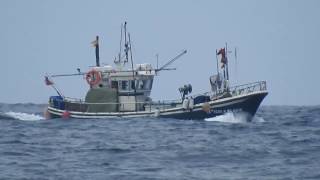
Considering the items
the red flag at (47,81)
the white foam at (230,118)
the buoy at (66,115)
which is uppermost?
the red flag at (47,81)

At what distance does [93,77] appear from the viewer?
205 ft

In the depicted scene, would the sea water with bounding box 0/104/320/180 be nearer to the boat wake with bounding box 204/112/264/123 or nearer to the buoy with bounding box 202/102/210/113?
the boat wake with bounding box 204/112/264/123

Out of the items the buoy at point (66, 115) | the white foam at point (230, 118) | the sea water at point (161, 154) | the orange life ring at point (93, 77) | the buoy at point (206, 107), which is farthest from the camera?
the orange life ring at point (93, 77)

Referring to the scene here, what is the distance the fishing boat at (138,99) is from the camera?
183ft

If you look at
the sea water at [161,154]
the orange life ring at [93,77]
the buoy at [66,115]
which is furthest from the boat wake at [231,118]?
the buoy at [66,115]

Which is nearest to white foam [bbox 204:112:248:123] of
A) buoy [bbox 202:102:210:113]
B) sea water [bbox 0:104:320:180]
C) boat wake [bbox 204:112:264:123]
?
boat wake [bbox 204:112:264:123]

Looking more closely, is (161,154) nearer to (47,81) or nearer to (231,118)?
(231,118)

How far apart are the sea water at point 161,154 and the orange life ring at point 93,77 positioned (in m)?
Result: 17.1

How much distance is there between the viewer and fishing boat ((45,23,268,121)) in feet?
183

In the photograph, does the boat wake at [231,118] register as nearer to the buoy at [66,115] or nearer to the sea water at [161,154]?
the sea water at [161,154]

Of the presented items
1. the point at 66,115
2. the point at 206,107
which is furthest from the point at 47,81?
the point at 206,107

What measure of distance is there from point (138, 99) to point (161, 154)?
100ft

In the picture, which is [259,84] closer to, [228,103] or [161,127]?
[228,103]

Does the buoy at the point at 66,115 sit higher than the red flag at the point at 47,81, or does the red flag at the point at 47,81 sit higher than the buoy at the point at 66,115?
the red flag at the point at 47,81
